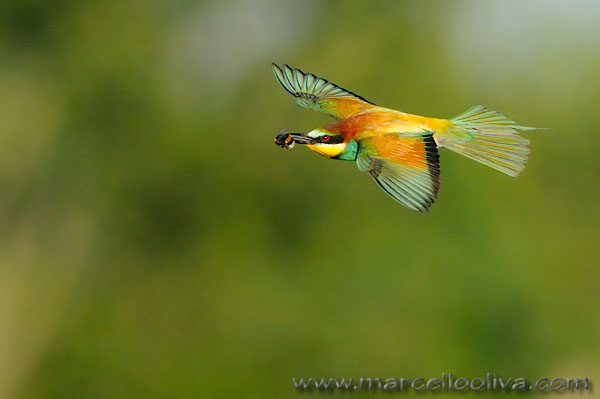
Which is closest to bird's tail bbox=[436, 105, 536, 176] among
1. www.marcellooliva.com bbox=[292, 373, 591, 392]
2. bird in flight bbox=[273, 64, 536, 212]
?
bird in flight bbox=[273, 64, 536, 212]

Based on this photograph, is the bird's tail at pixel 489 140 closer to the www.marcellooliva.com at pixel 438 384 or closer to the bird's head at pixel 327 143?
the bird's head at pixel 327 143

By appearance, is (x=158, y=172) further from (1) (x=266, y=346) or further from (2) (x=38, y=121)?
(1) (x=266, y=346)

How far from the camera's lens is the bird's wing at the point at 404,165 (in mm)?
505

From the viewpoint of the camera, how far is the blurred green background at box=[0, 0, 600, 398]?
2.98m

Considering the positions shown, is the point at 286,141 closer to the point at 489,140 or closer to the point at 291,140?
the point at 291,140

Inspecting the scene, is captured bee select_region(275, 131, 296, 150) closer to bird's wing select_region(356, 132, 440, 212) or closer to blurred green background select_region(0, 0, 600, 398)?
bird's wing select_region(356, 132, 440, 212)

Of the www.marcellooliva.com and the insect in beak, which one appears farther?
the www.marcellooliva.com

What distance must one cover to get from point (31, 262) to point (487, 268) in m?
1.58

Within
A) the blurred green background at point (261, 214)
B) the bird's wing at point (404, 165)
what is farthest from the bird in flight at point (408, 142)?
the blurred green background at point (261, 214)

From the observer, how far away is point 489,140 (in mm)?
600

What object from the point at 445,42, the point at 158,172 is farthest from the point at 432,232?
the point at 158,172

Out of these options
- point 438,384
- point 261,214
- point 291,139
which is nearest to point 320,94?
point 291,139

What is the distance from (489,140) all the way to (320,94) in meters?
0.13

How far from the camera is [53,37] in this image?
347 cm
